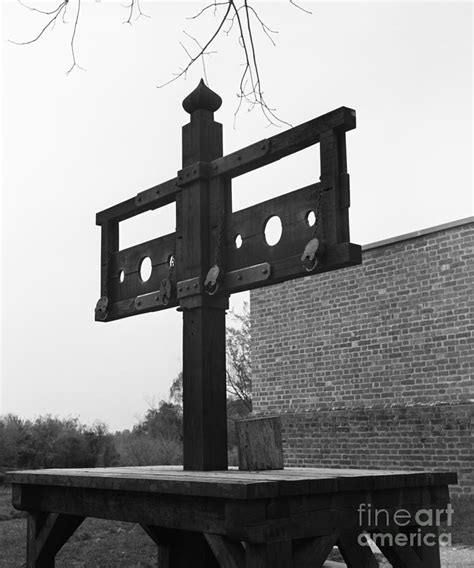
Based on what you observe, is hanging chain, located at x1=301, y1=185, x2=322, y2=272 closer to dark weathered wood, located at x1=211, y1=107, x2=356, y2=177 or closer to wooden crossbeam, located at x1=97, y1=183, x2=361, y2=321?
wooden crossbeam, located at x1=97, y1=183, x2=361, y2=321

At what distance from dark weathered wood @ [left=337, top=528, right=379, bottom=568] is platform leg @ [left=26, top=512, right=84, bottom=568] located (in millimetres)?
1658

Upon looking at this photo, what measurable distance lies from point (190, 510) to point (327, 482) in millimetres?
652

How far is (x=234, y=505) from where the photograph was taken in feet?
10.4

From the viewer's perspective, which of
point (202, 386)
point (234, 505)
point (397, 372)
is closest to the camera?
point (234, 505)

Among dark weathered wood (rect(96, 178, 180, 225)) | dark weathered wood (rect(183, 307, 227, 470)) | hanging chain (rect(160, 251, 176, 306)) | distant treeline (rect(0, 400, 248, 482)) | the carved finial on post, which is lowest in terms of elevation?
distant treeline (rect(0, 400, 248, 482))

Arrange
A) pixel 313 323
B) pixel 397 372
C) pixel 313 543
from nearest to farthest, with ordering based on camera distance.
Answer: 1. pixel 313 543
2. pixel 397 372
3. pixel 313 323

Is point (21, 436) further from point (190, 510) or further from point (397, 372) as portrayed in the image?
point (190, 510)

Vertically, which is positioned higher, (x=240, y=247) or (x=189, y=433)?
(x=240, y=247)

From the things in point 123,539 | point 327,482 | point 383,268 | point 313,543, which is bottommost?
point 123,539

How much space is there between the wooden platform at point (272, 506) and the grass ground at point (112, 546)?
3.59 m

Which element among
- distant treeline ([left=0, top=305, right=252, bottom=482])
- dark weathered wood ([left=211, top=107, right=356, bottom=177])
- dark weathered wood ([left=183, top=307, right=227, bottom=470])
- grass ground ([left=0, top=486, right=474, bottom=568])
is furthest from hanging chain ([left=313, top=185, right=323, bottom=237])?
distant treeline ([left=0, top=305, right=252, bottom=482])

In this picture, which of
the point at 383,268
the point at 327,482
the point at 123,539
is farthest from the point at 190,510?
the point at 383,268

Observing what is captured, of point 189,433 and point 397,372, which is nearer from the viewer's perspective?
point 189,433

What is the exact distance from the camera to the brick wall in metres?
10.6
